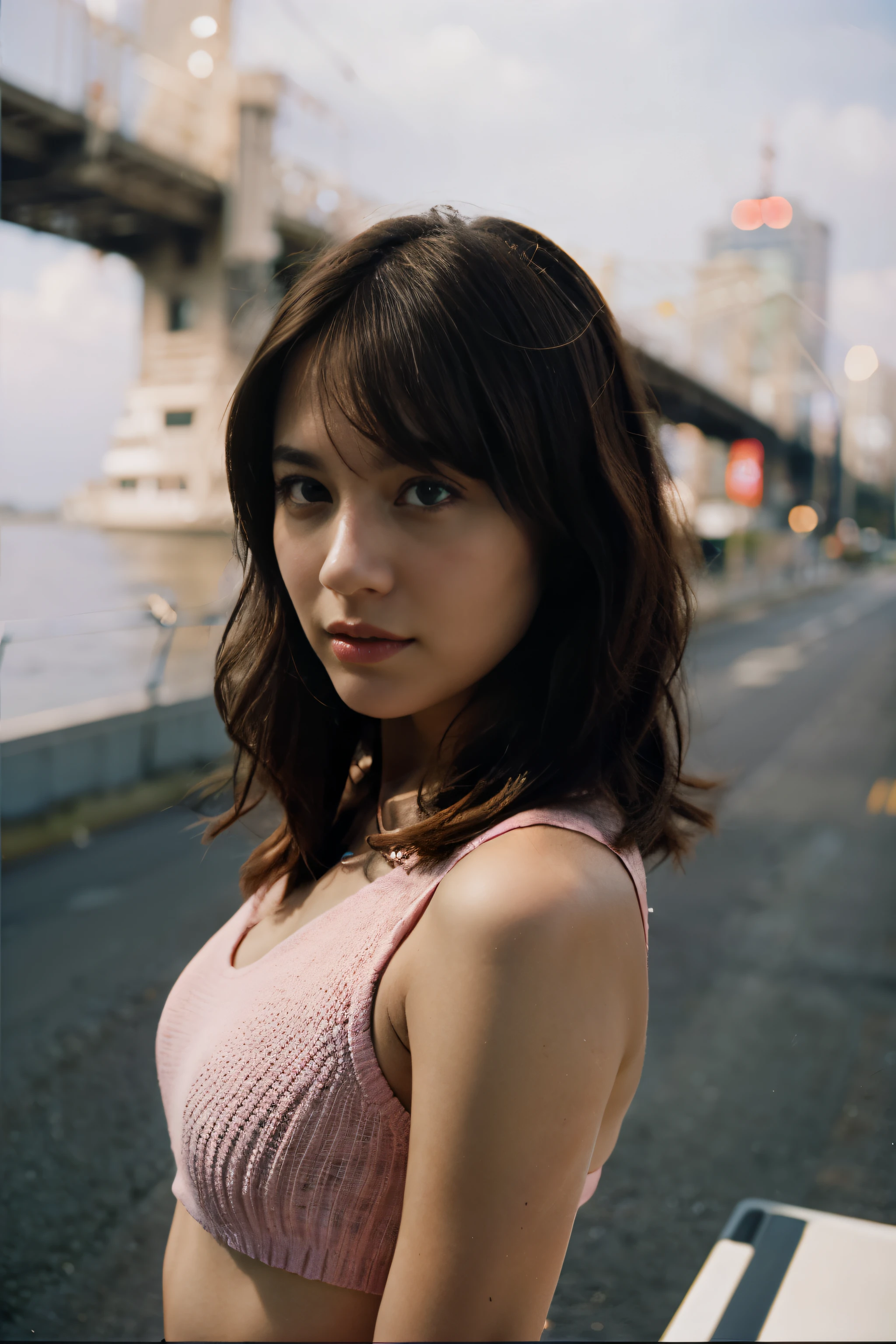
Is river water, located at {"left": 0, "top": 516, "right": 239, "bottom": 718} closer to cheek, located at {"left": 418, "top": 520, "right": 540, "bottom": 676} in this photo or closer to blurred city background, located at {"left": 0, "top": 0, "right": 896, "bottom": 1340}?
blurred city background, located at {"left": 0, "top": 0, "right": 896, "bottom": 1340}

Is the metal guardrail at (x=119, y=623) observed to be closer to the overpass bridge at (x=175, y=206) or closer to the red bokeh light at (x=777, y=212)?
the overpass bridge at (x=175, y=206)

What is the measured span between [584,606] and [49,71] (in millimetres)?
1043

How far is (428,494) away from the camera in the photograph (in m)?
0.68

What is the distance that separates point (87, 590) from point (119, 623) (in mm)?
58

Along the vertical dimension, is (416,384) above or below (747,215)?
below

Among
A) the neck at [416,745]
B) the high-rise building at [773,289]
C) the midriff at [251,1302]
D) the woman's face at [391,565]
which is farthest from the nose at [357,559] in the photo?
the high-rise building at [773,289]

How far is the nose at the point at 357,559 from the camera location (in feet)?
2.22

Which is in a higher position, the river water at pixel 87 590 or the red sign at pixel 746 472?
the red sign at pixel 746 472

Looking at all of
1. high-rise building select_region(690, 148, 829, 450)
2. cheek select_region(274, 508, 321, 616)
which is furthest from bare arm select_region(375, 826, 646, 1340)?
high-rise building select_region(690, 148, 829, 450)

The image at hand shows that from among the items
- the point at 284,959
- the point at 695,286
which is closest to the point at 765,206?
the point at 695,286

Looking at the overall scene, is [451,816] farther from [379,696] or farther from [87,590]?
[87,590]

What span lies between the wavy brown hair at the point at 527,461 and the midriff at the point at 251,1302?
321mm

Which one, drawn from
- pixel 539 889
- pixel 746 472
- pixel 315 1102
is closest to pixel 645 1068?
pixel 746 472

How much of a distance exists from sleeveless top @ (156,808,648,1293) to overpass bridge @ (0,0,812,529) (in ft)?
2.25
